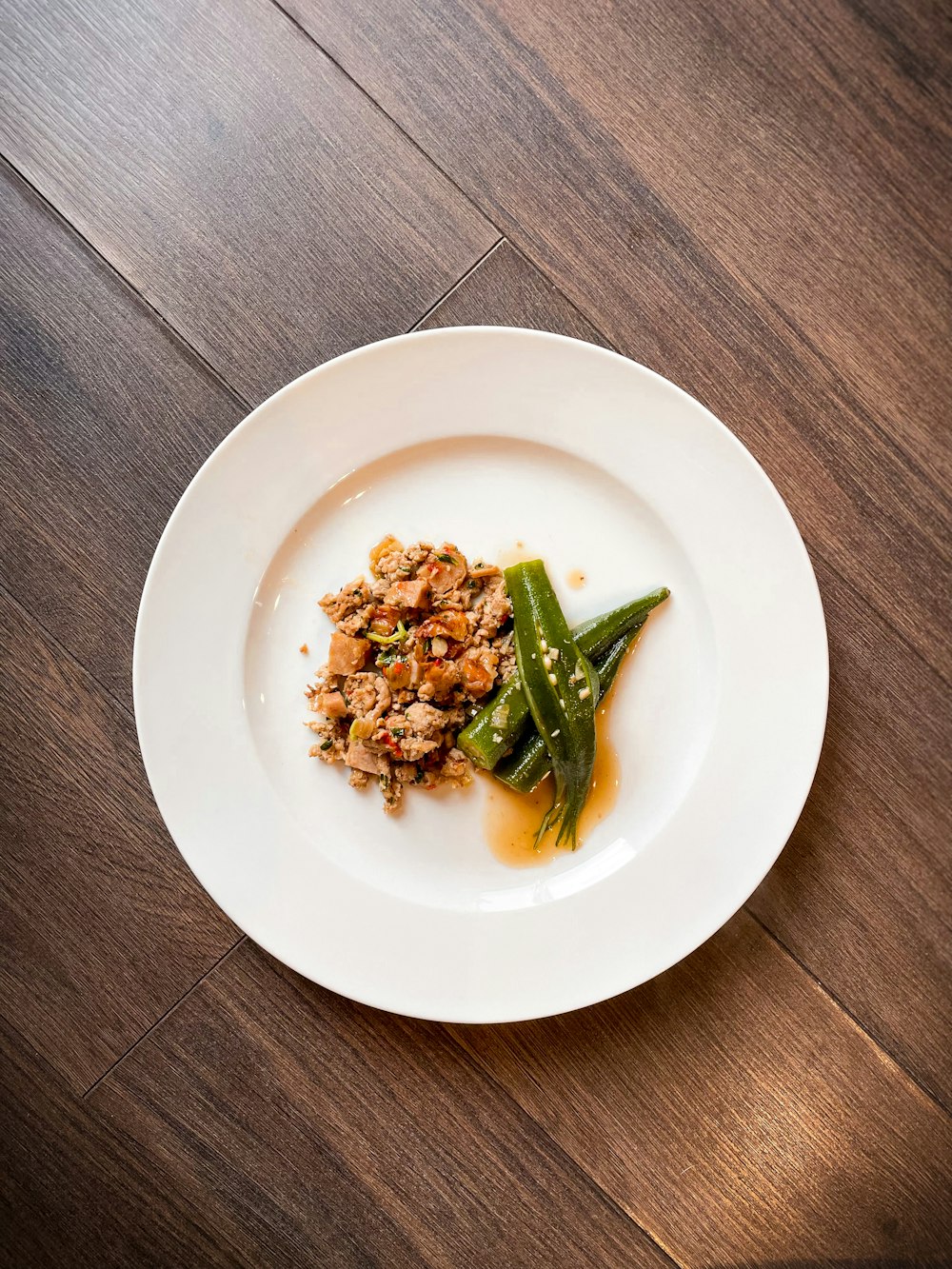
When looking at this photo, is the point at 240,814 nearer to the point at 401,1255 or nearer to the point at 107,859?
the point at 107,859

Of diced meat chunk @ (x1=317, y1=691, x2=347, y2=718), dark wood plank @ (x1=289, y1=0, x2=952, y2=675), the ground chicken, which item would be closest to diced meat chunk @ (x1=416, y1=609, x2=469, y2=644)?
the ground chicken

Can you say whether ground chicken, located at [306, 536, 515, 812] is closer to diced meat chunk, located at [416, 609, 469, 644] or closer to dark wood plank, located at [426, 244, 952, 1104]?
diced meat chunk, located at [416, 609, 469, 644]

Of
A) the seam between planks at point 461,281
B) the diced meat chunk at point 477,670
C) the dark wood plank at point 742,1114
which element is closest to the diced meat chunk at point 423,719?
the diced meat chunk at point 477,670

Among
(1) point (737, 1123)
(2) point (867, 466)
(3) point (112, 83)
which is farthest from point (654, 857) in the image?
(3) point (112, 83)

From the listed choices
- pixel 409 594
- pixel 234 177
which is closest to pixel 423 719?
pixel 409 594

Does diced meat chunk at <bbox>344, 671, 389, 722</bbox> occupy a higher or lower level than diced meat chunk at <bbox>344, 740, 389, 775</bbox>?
higher

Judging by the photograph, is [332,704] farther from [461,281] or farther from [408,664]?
[461,281]
